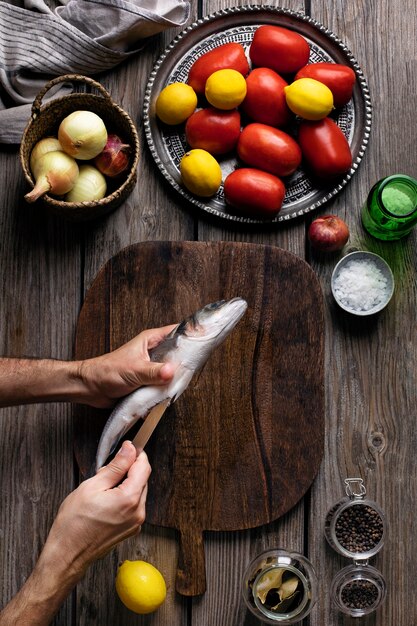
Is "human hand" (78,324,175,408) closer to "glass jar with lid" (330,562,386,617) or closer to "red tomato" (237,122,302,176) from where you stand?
A: "red tomato" (237,122,302,176)

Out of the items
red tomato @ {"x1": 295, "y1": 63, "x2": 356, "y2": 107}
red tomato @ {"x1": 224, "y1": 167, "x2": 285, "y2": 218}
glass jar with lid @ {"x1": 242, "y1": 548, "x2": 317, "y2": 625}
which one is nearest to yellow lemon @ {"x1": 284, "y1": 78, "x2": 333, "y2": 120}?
red tomato @ {"x1": 295, "y1": 63, "x2": 356, "y2": 107}

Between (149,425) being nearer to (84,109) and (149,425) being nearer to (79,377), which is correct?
(79,377)

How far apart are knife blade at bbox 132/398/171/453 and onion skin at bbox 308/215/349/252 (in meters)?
0.40

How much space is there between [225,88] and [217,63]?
7 cm

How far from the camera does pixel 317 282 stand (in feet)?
4.67

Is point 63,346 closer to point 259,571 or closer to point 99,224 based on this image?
point 99,224

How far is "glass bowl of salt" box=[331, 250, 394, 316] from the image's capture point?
144 cm

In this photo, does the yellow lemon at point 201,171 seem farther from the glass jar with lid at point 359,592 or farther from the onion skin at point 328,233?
the glass jar with lid at point 359,592

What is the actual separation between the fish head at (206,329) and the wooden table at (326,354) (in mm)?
251

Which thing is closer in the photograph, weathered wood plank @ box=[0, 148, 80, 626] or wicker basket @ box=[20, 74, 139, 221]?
wicker basket @ box=[20, 74, 139, 221]

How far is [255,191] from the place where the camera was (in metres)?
1.39

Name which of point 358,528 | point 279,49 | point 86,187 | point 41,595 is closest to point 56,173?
point 86,187

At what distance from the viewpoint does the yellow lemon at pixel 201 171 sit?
1.39 metres

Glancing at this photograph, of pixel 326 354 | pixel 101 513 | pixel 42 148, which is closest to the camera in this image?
pixel 101 513
